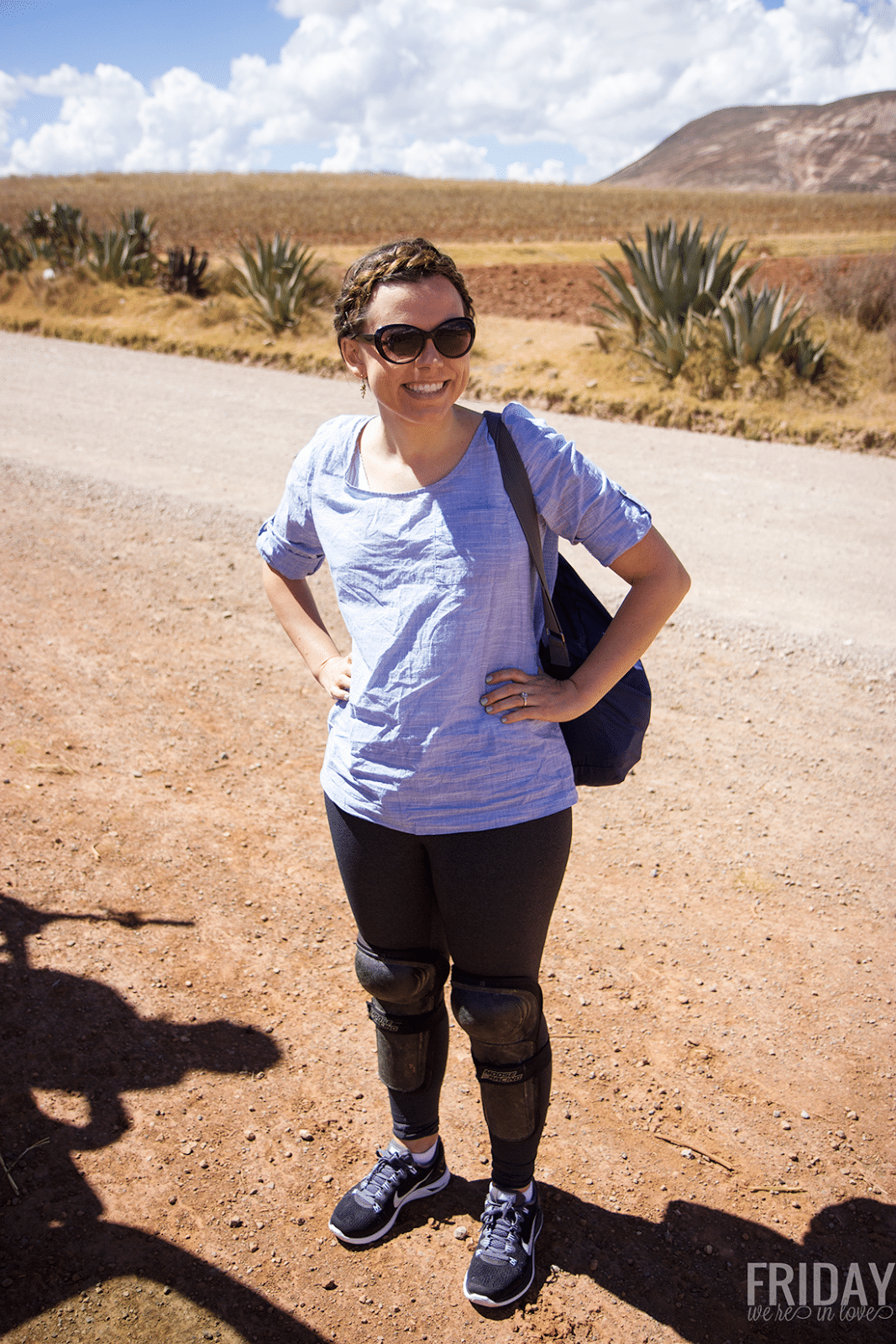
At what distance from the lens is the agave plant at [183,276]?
1460 cm

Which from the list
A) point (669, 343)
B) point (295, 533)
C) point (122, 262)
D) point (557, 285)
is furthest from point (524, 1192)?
point (122, 262)

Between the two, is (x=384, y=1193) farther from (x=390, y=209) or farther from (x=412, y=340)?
(x=390, y=209)

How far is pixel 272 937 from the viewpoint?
9.68 ft

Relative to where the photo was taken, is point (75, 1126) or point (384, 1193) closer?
point (384, 1193)

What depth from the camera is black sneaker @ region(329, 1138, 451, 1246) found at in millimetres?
2053

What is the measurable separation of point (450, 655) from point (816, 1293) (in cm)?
159

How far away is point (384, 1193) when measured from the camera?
2.09 metres

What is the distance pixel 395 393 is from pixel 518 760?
0.68 m

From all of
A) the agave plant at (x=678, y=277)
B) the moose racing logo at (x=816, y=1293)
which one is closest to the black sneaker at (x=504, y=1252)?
the moose racing logo at (x=816, y=1293)

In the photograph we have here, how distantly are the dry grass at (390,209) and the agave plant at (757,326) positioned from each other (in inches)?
672

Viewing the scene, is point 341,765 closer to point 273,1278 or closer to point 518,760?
point 518,760

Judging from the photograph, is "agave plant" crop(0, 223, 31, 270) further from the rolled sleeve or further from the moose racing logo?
the moose racing logo

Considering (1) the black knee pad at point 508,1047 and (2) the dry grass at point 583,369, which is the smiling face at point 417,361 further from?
(2) the dry grass at point 583,369

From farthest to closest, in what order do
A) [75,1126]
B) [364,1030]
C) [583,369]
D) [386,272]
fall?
[583,369] → [364,1030] → [75,1126] → [386,272]
